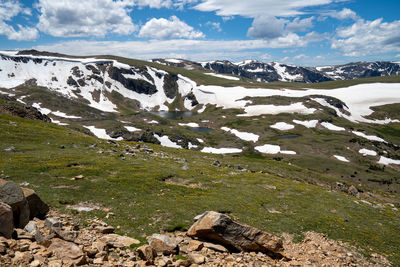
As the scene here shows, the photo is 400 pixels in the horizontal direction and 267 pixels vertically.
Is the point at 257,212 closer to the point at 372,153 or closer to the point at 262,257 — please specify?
the point at 262,257

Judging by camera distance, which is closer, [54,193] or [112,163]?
[54,193]

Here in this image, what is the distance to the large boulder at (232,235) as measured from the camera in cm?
1949

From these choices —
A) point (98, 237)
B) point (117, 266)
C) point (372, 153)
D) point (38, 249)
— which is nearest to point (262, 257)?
point (117, 266)

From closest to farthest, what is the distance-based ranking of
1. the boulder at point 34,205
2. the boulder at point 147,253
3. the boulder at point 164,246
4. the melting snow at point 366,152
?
the boulder at point 147,253
the boulder at point 164,246
the boulder at point 34,205
the melting snow at point 366,152

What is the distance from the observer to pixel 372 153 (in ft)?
602

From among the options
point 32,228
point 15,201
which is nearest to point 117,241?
point 32,228

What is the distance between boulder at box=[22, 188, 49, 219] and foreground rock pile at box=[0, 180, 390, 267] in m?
0.07

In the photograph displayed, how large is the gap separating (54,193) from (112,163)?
18239mm

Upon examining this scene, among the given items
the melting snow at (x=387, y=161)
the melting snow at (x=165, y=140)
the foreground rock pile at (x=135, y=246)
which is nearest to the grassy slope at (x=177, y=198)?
the foreground rock pile at (x=135, y=246)

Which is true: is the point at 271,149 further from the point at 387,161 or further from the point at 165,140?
the point at 387,161

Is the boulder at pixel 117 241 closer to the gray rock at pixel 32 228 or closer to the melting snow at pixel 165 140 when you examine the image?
the gray rock at pixel 32 228

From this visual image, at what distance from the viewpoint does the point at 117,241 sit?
1789 cm

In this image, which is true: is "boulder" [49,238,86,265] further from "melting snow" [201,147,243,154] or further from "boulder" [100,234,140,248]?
"melting snow" [201,147,243,154]

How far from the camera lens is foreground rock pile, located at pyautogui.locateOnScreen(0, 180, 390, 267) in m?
13.2
